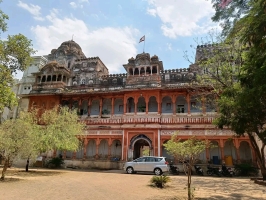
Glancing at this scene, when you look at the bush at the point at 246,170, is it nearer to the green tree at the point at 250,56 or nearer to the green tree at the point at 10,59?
the green tree at the point at 250,56

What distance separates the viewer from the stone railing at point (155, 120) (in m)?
20.3

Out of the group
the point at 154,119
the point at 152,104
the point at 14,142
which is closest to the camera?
the point at 14,142

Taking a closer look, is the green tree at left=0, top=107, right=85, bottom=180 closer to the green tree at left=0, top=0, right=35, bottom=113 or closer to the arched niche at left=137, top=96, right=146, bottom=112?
the green tree at left=0, top=0, right=35, bottom=113

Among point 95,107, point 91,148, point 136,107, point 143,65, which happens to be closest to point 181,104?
point 136,107

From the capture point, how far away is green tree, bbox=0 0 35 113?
42.1ft

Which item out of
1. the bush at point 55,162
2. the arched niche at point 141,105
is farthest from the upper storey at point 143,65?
the bush at point 55,162

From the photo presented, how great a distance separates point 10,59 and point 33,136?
544 cm

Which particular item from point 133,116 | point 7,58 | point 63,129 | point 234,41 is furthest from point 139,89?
point 7,58

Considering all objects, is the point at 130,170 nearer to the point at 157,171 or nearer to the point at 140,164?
the point at 140,164

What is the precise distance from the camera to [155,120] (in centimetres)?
2117

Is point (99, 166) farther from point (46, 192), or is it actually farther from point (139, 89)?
point (46, 192)

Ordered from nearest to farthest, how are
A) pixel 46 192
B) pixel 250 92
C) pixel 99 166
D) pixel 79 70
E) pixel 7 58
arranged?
pixel 250 92
pixel 46 192
pixel 7 58
pixel 99 166
pixel 79 70

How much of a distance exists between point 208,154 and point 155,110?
7286mm

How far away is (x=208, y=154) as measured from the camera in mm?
19609
